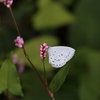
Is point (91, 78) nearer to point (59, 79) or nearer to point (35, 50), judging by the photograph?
point (35, 50)

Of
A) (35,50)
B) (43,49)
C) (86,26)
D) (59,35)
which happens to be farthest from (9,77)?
(59,35)

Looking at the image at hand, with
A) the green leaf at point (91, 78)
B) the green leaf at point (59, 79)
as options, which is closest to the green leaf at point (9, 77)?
the green leaf at point (59, 79)

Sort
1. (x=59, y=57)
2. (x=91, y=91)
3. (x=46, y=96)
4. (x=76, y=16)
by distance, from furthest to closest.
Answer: (x=76, y=16) < (x=46, y=96) < (x=91, y=91) < (x=59, y=57)

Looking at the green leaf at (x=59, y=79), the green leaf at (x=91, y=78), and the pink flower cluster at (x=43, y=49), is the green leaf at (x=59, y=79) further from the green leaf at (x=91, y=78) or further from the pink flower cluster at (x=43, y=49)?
the green leaf at (x=91, y=78)

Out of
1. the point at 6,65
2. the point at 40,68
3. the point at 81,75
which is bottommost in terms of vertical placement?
the point at 81,75

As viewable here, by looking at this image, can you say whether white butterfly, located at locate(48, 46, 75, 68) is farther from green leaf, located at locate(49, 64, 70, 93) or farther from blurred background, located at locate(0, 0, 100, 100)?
blurred background, located at locate(0, 0, 100, 100)

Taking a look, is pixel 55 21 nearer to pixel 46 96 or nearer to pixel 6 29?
pixel 6 29

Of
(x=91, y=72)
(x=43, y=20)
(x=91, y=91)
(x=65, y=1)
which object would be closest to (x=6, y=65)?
(x=91, y=91)
